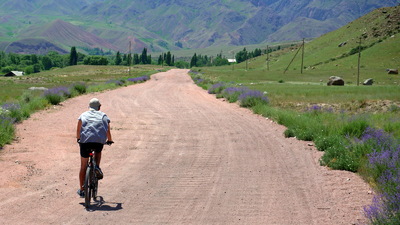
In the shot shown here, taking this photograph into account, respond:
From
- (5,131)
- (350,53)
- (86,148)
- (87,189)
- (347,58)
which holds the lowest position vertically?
(87,189)

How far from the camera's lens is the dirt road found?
7.73m

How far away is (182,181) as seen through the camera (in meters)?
10.0

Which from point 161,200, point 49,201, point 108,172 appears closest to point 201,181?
point 161,200

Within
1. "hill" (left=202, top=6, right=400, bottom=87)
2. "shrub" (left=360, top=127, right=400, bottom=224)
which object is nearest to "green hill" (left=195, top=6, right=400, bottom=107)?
"hill" (left=202, top=6, right=400, bottom=87)

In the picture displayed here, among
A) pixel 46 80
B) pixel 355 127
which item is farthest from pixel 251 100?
pixel 46 80

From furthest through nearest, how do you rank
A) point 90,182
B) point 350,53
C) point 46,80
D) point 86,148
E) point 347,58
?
point 350,53
point 347,58
point 46,80
point 86,148
point 90,182

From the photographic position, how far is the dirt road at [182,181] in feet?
25.3

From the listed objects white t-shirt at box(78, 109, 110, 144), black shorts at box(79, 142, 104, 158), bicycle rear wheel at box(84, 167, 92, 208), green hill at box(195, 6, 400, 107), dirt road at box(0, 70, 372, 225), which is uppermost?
green hill at box(195, 6, 400, 107)

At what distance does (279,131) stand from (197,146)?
4.39 meters

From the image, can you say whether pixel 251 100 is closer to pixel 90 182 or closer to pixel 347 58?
pixel 90 182

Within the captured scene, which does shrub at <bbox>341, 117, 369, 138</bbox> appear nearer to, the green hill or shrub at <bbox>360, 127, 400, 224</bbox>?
shrub at <bbox>360, 127, 400, 224</bbox>

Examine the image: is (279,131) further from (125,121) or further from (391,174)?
(391,174)

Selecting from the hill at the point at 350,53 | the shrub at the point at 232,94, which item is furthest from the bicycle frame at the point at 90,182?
the hill at the point at 350,53

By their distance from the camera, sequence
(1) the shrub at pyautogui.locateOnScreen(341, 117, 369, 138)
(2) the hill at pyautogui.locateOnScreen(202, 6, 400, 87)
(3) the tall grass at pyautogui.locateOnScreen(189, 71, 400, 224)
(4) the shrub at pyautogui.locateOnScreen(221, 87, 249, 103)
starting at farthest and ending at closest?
(2) the hill at pyautogui.locateOnScreen(202, 6, 400, 87) → (4) the shrub at pyautogui.locateOnScreen(221, 87, 249, 103) → (1) the shrub at pyautogui.locateOnScreen(341, 117, 369, 138) → (3) the tall grass at pyautogui.locateOnScreen(189, 71, 400, 224)
